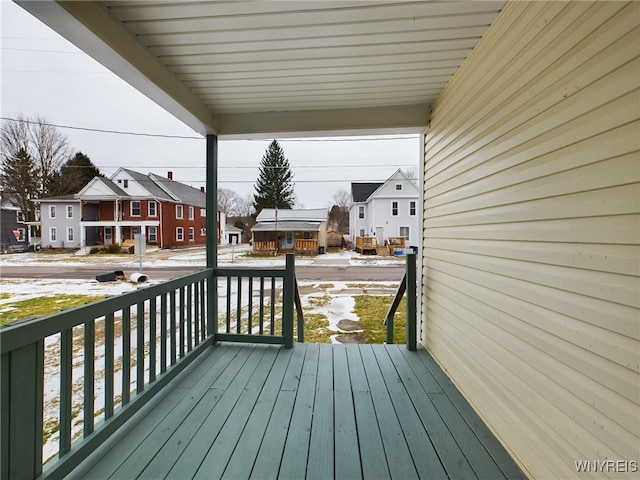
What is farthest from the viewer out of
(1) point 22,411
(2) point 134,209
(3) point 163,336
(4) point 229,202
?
(4) point 229,202

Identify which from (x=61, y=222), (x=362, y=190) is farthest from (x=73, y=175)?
(x=362, y=190)

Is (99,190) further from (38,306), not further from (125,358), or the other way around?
(125,358)

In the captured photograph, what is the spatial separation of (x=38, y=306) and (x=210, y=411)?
1148 millimetres

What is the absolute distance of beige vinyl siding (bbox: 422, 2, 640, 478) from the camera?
0.94 metres

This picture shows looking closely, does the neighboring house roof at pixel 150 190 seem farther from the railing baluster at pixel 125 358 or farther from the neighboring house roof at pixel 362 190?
the neighboring house roof at pixel 362 190

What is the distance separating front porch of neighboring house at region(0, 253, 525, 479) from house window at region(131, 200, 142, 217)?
0.50 metres

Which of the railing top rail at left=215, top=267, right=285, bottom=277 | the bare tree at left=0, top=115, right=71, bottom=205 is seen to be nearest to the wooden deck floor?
the railing top rail at left=215, top=267, right=285, bottom=277

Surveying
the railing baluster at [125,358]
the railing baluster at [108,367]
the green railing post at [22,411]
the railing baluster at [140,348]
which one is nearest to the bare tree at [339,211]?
the railing baluster at [140,348]

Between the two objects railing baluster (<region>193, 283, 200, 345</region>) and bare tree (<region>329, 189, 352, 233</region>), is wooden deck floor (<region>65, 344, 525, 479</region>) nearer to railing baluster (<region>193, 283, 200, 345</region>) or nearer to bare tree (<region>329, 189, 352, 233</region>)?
railing baluster (<region>193, 283, 200, 345</region>)

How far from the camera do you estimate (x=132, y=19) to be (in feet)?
5.30

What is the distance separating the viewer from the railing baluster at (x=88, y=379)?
146 cm

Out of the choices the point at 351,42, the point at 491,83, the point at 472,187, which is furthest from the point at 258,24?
the point at 472,187

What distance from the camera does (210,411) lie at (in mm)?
1861

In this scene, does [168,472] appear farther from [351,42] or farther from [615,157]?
[351,42]
